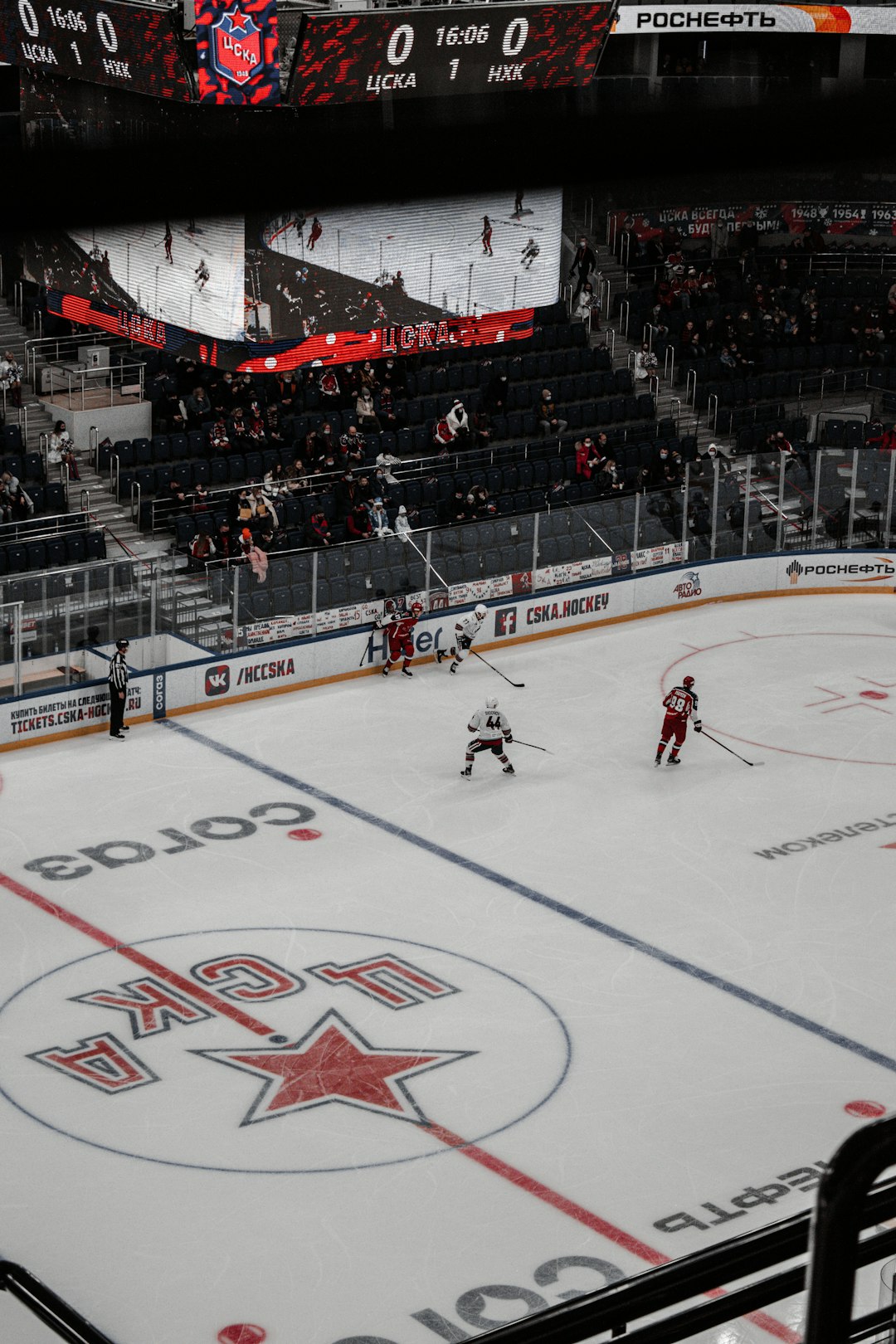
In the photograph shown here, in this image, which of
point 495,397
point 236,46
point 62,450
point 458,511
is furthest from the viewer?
point 495,397

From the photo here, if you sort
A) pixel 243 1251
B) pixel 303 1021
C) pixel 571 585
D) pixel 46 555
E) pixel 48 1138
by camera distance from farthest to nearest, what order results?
1. pixel 571 585
2. pixel 46 555
3. pixel 303 1021
4. pixel 48 1138
5. pixel 243 1251

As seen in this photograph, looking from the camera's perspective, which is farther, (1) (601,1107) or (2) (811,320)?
(2) (811,320)

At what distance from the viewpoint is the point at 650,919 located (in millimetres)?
15852

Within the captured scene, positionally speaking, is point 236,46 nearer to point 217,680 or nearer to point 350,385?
point 217,680

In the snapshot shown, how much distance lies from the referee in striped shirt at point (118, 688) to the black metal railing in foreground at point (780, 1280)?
17425mm

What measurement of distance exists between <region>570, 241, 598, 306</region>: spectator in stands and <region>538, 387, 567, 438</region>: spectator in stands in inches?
153

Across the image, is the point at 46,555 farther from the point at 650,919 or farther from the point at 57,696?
the point at 650,919

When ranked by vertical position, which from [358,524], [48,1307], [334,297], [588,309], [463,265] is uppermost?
[463,265]

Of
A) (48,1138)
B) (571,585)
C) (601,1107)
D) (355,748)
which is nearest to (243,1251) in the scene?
(48,1138)

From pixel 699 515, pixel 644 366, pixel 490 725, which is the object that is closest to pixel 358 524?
pixel 699 515

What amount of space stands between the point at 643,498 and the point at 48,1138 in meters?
15.5

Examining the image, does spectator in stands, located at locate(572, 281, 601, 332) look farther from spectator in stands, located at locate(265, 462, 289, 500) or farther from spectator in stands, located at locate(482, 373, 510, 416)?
spectator in stands, located at locate(265, 462, 289, 500)

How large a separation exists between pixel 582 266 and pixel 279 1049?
21.6 meters

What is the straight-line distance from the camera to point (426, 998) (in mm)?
14289
